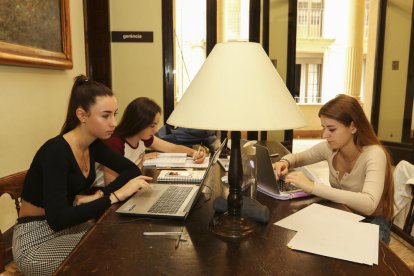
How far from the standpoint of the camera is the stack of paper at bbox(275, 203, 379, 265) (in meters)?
0.89

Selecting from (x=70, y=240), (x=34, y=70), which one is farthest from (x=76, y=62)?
(x=70, y=240)

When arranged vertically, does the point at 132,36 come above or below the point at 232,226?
above

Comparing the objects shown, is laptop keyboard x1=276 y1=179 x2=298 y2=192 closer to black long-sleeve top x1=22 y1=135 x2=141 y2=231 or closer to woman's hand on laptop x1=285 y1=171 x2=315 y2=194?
woman's hand on laptop x1=285 y1=171 x2=315 y2=194

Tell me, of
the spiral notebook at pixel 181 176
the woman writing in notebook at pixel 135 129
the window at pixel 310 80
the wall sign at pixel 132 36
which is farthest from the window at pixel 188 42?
the window at pixel 310 80

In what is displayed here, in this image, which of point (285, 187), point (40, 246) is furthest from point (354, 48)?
point (40, 246)

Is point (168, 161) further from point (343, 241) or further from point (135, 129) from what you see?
point (343, 241)

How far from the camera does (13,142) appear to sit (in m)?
1.96

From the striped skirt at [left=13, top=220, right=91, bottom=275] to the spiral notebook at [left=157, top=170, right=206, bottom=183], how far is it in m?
0.42

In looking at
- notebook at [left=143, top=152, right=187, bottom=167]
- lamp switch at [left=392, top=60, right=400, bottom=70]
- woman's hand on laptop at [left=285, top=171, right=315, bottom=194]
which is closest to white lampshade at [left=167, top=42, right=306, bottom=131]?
woman's hand on laptop at [left=285, top=171, right=315, bottom=194]

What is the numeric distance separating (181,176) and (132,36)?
2508mm

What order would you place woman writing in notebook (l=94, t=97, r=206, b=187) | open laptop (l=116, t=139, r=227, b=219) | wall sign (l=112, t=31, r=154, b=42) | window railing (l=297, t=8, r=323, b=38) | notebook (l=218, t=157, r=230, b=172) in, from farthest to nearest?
window railing (l=297, t=8, r=323, b=38) → wall sign (l=112, t=31, r=154, b=42) → woman writing in notebook (l=94, t=97, r=206, b=187) → notebook (l=218, t=157, r=230, b=172) → open laptop (l=116, t=139, r=227, b=219)

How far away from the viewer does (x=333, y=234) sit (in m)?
0.99

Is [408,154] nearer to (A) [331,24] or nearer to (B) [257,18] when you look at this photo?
(B) [257,18]

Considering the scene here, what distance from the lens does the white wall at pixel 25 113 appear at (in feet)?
6.13
